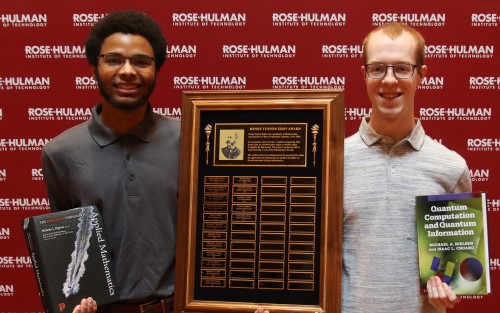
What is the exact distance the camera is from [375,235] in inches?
65.9

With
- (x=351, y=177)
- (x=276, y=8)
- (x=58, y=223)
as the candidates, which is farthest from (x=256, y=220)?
(x=276, y=8)

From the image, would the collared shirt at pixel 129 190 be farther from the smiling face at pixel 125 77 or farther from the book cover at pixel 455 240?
the book cover at pixel 455 240

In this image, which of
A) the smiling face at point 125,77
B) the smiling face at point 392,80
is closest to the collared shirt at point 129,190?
the smiling face at point 125,77

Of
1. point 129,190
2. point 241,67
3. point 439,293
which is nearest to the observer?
point 439,293

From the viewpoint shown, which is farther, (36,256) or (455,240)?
(36,256)

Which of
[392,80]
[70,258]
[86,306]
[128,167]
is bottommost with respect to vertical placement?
[86,306]

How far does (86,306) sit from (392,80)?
1.19 m

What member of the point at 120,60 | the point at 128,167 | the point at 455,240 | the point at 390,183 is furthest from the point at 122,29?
the point at 455,240

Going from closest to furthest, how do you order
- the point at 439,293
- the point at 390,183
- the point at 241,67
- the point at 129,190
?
the point at 439,293 → the point at 390,183 → the point at 129,190 → the point at 241,67

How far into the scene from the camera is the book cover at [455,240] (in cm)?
160

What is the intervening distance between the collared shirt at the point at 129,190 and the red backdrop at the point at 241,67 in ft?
2.82

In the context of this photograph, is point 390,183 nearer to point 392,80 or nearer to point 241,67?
point 392,80

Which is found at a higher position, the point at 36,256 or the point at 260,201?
the point at 260,201

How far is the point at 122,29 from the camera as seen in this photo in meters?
1.91
